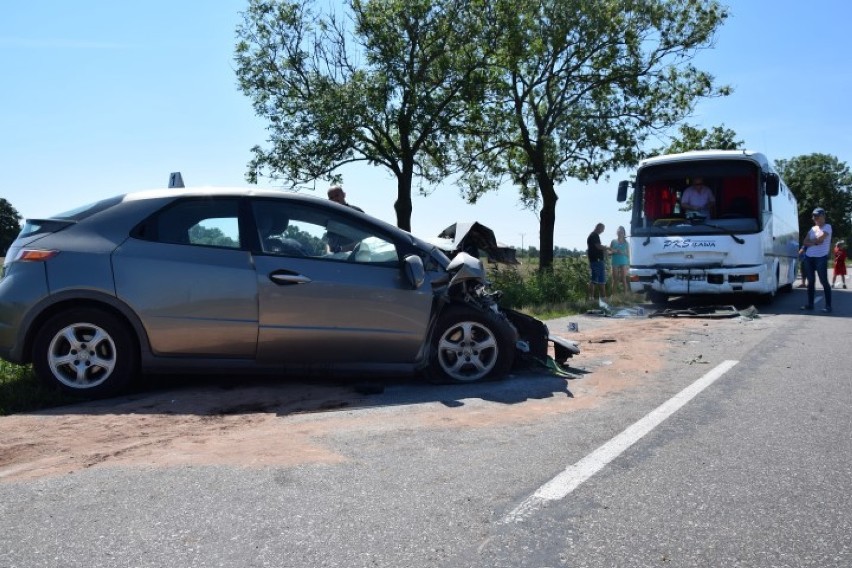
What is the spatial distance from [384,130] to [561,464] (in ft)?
60.8

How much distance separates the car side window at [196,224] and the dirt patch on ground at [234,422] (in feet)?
4.05

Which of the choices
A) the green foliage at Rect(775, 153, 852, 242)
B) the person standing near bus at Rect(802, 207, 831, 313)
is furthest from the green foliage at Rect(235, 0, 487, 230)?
the green foliage at Rect(775, 153, 852, 242)

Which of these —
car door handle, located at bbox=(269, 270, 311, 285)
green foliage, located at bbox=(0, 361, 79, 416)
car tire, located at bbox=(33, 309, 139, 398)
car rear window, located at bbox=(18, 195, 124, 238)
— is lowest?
green foliage, located at bbox=(0, 361, 79, 416)

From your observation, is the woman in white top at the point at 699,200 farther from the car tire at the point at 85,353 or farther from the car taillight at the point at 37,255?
the car taillight at the point at 37,255

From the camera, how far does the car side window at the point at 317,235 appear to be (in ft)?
20.5

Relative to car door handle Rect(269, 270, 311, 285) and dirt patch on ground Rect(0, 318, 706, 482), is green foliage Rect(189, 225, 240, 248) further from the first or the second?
dirt patch on ground Rect(0, 318, 706, 482)

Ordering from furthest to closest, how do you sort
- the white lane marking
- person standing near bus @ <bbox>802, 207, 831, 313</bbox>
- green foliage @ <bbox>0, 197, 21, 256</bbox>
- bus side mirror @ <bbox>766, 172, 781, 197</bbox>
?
green foliage @ <bbox>0, 197, 21, 256</bbox>
bus side mirror @ <bbox>766, 172, 781, 197</bbox>
person standing near bus @ <bbox>802, 207, 831, 313</bbox>
the white lane marking

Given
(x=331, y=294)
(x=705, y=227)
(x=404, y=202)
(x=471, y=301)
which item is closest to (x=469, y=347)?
(x=471, y=301)

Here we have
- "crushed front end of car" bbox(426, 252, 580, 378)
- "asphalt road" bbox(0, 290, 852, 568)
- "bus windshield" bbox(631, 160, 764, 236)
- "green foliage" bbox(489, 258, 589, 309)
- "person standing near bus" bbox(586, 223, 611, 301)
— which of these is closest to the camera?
"asphalt road" bbox(0, 290, 852, 568)

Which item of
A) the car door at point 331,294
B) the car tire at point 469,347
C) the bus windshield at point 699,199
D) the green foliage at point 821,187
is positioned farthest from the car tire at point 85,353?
the green foliage at point 821,187

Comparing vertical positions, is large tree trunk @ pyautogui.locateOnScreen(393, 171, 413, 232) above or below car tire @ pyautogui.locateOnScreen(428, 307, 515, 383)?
above

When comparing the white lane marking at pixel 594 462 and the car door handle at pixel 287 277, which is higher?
the car door handle at pixel 287 277

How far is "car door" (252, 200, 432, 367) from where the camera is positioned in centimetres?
608

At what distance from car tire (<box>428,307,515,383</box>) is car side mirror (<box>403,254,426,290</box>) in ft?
1.37
